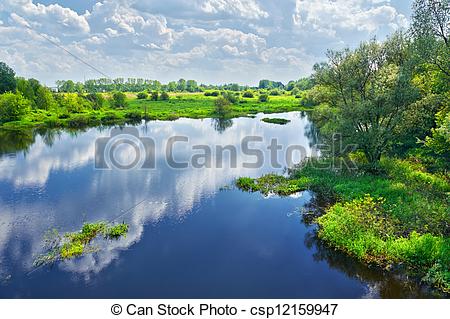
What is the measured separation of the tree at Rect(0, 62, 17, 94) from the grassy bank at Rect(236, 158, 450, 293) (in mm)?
76856

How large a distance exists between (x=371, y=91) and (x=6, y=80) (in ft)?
279

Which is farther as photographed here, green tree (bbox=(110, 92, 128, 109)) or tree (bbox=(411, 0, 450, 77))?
green tree (bbox=(110, 92, 128, 109))

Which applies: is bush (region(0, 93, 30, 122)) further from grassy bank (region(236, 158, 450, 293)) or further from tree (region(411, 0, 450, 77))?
tree (region(411, 0, 450, 77))

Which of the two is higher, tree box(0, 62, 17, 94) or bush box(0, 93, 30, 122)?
tree box(0, 62, 17, 94)

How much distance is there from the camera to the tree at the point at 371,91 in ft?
89.0

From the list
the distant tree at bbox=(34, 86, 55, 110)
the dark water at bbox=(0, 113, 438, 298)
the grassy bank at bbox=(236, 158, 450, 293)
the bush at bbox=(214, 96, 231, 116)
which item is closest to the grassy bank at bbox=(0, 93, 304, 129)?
the bush at bbox=(214, 96, 231, 116)

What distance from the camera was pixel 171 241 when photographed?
20250 mm

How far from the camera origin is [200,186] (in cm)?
3022

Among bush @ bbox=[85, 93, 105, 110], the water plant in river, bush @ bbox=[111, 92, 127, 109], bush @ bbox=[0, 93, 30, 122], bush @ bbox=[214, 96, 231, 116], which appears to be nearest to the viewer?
the water plant in river

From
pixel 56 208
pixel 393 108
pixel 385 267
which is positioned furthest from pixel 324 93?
pixel 56 208

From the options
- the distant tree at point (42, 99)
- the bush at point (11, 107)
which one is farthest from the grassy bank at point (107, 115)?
the distant tree at point (42, 99)

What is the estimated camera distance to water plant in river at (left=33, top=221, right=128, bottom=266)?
1797 cm
